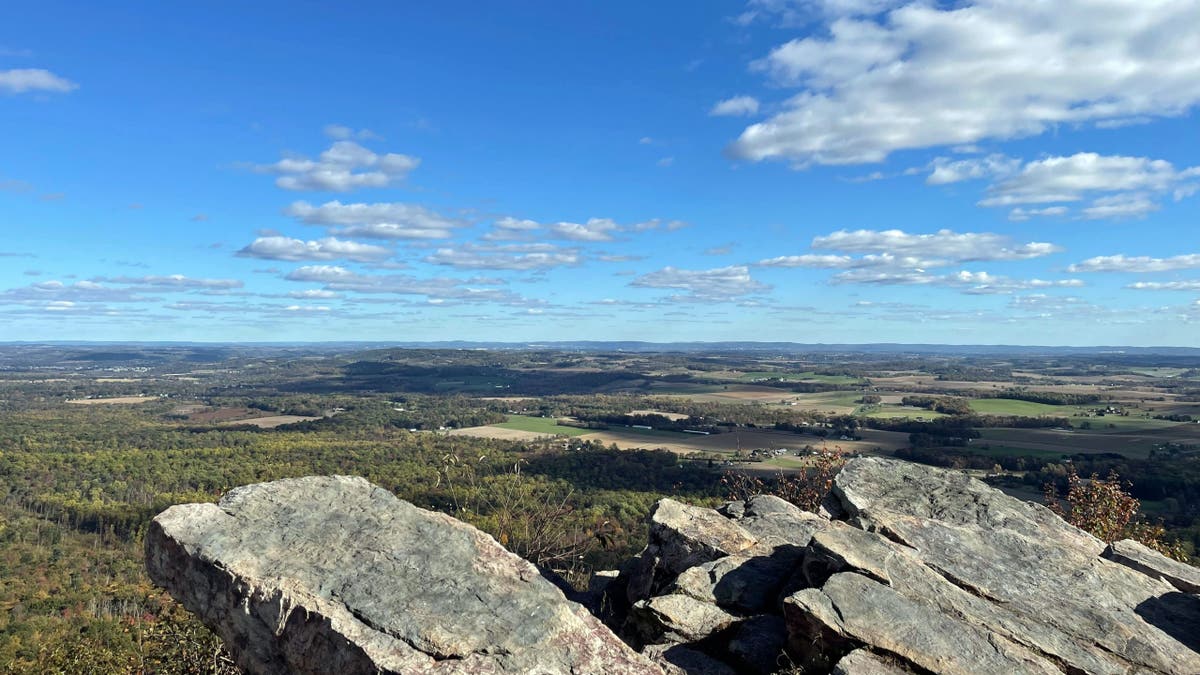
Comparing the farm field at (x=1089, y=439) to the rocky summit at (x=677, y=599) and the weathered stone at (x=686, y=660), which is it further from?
the weathered stone at (x=686, y=660)

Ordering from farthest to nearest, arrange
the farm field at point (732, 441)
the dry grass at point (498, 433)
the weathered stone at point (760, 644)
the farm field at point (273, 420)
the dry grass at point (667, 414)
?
the farm field at point (273, 420), the dry grass at point (667, 414), the dry grass at point (498, 433), the farm field at point (732, 441), the weathered stone at point (760, 644)

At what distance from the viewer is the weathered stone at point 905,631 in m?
8.89

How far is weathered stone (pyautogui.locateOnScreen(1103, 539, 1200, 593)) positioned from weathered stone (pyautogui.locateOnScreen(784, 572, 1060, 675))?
5752 mm

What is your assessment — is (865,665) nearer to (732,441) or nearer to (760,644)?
(760,644)

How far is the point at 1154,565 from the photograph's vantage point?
1316cm

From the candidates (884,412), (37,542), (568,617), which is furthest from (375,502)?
(884,412)

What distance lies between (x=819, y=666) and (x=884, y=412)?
512ft

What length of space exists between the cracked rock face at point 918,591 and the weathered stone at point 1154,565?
37mm

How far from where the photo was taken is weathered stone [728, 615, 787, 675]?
379 inches

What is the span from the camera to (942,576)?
1141 cm

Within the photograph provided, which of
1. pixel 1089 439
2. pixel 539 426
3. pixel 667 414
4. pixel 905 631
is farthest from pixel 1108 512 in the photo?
pixel 667 414

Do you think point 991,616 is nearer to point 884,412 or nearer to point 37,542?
point 37,542

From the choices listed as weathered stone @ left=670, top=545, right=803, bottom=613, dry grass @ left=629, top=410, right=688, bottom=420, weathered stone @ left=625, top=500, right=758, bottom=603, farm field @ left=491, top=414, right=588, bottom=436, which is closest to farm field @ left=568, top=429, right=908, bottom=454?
farm field @ left=491, top=414, right=588, bottom=436

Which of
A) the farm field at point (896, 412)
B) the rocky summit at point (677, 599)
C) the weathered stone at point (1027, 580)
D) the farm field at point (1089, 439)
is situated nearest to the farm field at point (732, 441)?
the farm field at point (1089, 439)
